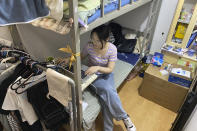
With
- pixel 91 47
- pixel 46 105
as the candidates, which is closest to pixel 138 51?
pixel 91 47

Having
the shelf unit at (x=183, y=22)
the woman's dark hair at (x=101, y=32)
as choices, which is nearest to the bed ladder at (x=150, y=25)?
the shelf unit at (x=183, y=22)

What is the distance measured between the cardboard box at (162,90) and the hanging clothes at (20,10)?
1.62 m

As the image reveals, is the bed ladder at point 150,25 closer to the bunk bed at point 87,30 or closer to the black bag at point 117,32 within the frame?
the black bag at point 117,32

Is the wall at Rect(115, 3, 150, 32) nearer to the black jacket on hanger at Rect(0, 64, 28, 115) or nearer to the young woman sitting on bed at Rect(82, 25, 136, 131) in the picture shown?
the young woman sitting on bed at Rect(82, 25, 136, 131)

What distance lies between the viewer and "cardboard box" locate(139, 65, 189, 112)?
1.90 m

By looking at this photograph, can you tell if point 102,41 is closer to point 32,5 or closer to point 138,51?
point 32,5

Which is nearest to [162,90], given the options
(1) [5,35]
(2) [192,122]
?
(2) [192,122]

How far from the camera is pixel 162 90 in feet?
6.58

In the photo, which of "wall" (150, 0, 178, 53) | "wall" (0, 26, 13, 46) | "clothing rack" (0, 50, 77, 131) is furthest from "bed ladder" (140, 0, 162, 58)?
"wall" (0, 26, 13, 46)

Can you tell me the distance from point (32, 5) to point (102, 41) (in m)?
0.72

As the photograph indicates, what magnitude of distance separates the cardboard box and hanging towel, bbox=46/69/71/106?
1339 millimetres

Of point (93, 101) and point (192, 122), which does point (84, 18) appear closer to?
point (93, 101)

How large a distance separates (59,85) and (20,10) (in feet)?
1.70

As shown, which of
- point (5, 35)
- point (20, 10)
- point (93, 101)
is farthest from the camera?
point (5, 35)
